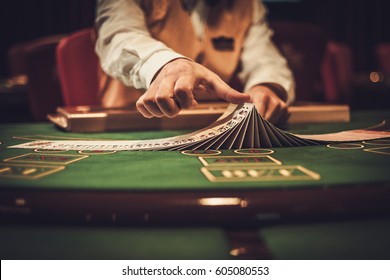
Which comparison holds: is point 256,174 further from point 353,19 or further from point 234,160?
point 353,19

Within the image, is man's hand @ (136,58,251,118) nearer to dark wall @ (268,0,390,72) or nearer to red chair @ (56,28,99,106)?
red chair @ (56,28,99,106)

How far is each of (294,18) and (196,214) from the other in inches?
277

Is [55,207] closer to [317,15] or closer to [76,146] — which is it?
[76,146]

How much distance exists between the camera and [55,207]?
62cm

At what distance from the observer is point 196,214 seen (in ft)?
1.96

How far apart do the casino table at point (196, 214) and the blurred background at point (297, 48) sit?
2071 millimetres

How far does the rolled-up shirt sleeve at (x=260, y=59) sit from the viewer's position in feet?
5.98

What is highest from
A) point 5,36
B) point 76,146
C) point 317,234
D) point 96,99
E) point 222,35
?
point 5,36

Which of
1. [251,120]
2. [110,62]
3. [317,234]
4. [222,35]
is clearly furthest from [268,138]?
→ [222,35]

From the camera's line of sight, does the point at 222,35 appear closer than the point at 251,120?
No

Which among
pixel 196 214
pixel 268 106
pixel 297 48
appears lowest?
pixel 196 214

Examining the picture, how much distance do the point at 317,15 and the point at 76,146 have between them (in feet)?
22.5

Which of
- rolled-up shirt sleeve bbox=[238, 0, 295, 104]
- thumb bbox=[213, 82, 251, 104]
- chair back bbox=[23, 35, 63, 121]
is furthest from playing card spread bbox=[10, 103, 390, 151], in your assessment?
chair back bbox=[23, 35, 63, 121]

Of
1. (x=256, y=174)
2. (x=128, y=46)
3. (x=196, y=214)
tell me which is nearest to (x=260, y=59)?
(x=128, y=46)
